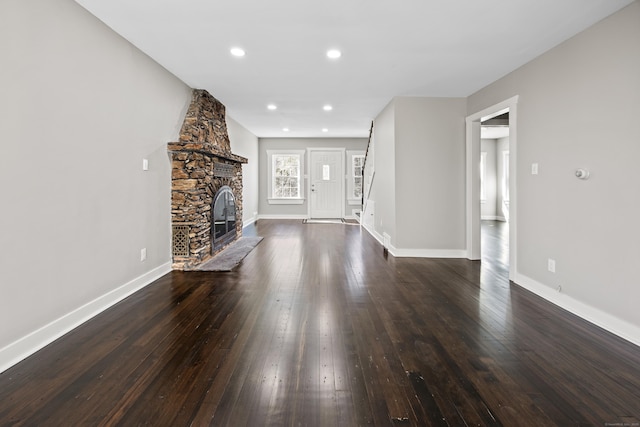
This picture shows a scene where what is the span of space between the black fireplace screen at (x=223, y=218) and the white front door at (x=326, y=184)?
4.21 metres

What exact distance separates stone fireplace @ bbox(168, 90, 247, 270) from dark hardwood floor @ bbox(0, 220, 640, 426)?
88 cm

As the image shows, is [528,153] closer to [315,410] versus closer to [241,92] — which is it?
[315,410]

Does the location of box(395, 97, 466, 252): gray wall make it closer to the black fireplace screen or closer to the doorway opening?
the doorway opening

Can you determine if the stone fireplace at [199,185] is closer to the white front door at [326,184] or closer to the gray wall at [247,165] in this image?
the gray wall at [247,165]

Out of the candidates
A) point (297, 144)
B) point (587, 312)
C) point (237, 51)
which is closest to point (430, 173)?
point (587, 312)

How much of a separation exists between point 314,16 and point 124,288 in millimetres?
3060

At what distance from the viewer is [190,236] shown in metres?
4.29

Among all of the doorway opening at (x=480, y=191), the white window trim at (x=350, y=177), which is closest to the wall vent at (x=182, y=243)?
the doorway opening at (x=480, y=191)

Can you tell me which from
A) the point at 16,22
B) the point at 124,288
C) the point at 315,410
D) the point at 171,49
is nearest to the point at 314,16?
the point at 171,49

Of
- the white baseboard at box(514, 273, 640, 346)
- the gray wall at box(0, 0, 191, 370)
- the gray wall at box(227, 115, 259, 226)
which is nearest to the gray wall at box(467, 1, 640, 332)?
the white baseboard at box(514, 273, 640, 346)

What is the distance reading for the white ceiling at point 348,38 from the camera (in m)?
2.57

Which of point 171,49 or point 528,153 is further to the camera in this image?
point 528,153

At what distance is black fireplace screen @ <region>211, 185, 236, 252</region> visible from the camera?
5016 millimetres

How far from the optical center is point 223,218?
5.45 m
